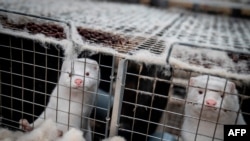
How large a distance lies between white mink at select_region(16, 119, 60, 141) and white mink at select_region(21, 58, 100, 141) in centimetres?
7

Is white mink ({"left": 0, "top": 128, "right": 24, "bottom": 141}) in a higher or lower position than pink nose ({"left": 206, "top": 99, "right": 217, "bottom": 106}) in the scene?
lower

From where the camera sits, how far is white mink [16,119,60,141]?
1223 millimetres

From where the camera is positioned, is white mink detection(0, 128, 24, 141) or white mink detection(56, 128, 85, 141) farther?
white mink detection(0, 128, 24, 141)

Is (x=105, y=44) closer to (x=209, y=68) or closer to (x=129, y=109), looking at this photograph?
(x=209, y=68)

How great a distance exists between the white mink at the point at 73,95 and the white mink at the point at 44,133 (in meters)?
0.07

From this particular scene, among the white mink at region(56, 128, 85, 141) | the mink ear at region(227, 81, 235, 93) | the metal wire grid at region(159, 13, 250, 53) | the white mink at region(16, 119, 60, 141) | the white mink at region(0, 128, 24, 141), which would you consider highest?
the metal wire grid at region(159, 13, 250, 53)

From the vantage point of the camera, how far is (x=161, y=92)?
2.01m

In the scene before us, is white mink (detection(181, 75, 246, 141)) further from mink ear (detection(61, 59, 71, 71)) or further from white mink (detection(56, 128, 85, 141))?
mink ear (detection(61, 59, 71, 71))

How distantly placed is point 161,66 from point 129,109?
65cm

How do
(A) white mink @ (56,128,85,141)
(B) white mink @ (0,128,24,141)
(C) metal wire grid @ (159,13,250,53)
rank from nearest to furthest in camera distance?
(A) white mink @ (56,128,85,141) → (B) white mink @ (0,128,24,141) → (C) metal wire grid @ (159,13,250,53)

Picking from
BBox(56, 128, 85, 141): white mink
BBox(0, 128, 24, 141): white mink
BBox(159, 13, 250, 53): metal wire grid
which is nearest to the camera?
BBox(56, 128, 85, 141): white mink

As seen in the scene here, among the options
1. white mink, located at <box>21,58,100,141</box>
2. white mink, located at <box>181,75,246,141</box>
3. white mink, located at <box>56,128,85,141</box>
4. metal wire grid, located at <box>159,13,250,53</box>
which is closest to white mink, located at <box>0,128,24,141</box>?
white mink, located at <box>21,58,100,141</box>

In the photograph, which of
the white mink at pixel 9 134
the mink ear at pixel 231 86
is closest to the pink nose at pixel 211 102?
the mink ear at pixel 231 86

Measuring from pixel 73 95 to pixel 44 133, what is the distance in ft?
0.87
